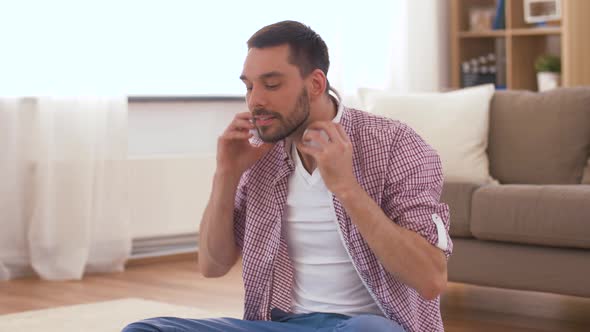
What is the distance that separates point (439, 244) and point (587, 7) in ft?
13.4

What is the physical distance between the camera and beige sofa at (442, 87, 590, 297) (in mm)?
3133

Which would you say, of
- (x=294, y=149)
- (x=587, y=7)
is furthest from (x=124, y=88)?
(x=294, y=149)

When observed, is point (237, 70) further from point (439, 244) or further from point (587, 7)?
point (439, 244)

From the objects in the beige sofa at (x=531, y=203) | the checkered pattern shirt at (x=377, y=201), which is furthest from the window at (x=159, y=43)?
the checkered pattern shirt at (x=377, y=201)

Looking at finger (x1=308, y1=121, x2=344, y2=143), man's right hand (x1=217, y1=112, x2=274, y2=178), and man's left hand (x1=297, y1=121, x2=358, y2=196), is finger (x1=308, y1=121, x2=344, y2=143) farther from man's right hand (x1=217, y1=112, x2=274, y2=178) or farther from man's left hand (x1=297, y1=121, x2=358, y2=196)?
man's right hand (x1=217, y1=112, x2=274, y2=178)

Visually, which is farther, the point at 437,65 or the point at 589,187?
the point at 437,65

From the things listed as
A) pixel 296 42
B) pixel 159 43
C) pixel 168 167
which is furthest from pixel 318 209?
pixel 159 43

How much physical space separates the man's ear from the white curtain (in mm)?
2783

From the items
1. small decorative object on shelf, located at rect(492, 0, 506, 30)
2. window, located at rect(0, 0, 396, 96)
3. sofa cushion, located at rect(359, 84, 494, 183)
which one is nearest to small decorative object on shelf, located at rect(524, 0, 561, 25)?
small decorative object on shelf, located at rect(492, 0, 506, 30)

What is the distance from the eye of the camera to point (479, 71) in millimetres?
6008

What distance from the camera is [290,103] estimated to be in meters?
1.77

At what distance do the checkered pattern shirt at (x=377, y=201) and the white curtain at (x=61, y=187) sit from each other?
2607 mm

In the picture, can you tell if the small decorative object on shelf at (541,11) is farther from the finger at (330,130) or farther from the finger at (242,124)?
the finger at (330,130)

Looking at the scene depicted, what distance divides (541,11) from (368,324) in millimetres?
4300
